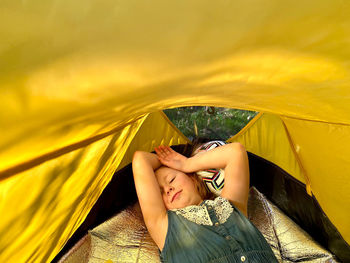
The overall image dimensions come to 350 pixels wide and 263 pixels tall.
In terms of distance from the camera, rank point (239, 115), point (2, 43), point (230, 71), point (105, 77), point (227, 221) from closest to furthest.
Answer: point (2, 43) < point (105, 77) < point (230, 71) < point (227, 221) < point (239, 115)

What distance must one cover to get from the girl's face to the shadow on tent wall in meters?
0.42

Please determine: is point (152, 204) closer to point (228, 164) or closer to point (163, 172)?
point (163, 172)

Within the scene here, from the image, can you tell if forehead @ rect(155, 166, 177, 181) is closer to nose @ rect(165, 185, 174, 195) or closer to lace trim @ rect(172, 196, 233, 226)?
nose @ rect(165, 185, 174, 195)

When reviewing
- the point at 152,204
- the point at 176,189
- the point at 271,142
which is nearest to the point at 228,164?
the point at 176,189

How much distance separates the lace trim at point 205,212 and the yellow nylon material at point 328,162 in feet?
1.47

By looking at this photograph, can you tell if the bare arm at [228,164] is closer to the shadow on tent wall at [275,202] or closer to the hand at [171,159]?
the hand at [171,159]

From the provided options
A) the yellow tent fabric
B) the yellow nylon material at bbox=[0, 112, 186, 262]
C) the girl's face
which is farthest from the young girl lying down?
the yellow tent fabric

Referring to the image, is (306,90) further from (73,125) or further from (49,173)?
(49,173)

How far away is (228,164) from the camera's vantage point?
1282 mm

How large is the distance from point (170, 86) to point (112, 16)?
0.33m

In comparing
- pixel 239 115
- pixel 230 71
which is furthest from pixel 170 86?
pixel 239 115

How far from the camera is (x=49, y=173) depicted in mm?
727

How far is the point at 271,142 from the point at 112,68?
1442 millimetres

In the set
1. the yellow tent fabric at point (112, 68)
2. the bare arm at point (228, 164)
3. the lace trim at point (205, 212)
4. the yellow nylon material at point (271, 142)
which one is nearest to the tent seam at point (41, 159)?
the yellow tent fabric at point (112, 68)
